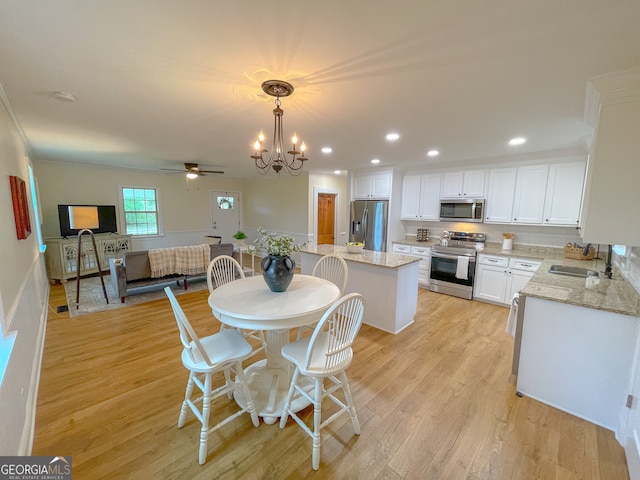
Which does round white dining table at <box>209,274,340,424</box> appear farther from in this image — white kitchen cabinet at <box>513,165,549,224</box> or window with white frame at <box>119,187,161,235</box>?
window with white frame at <box>119,187,161,235</box>

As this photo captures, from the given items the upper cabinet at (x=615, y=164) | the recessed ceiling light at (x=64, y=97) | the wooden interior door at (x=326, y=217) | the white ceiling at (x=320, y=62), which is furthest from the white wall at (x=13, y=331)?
the wooden interior door at (x=326, y=217)

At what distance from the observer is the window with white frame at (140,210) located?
6371 millimetres

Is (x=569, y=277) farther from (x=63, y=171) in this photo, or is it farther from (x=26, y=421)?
(x=63, y=171)

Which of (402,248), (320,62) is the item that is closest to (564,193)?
(402,248)

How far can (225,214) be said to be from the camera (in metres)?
8.11

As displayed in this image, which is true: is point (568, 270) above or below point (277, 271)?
below

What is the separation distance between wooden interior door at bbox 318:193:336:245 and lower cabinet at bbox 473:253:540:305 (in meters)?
3.73

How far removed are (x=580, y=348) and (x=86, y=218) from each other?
25.4 feet

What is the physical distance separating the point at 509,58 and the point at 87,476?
132 inches

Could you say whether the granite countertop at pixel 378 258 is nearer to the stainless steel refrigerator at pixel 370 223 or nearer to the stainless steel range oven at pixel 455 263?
the stainless steel range oven at pixel 455 263

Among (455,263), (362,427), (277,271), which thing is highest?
(277,271)

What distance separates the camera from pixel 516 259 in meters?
3.89

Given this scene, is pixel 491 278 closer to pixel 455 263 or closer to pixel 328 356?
pixel 455 263

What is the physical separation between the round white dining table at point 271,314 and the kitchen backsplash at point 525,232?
369cm
